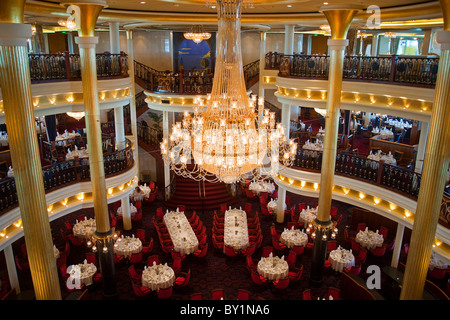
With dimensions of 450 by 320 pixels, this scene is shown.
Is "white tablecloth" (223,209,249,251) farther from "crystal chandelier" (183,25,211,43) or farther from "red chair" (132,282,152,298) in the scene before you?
"crystal chandelier" (183,25,211,43)

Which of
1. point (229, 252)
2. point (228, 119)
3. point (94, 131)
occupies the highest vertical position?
point (228, 119)

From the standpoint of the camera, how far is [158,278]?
9.72 meters

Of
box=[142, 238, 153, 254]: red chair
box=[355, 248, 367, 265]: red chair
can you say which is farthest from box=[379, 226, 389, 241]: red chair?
box=[142, 238, 153, 254]: red chair

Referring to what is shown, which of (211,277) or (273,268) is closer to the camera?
(273,268)

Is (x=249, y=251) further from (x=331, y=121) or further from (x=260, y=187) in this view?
(x=260, y=187)

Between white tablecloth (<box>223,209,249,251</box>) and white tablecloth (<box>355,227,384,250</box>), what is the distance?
12.0 ft

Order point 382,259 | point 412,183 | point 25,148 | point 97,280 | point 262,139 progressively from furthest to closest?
point 382,259, point 97,280, point 412,183, point 262,139, point 25,148

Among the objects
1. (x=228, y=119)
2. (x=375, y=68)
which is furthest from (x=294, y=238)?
(x=228, y=119)

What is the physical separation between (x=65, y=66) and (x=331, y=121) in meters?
6.89

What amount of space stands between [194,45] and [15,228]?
13.9m

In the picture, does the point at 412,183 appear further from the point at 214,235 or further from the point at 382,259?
the point at 214,235

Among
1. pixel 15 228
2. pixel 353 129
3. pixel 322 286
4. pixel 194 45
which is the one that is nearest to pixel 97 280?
pixel 15 228

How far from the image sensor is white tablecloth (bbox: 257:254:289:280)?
10055 millimetres
